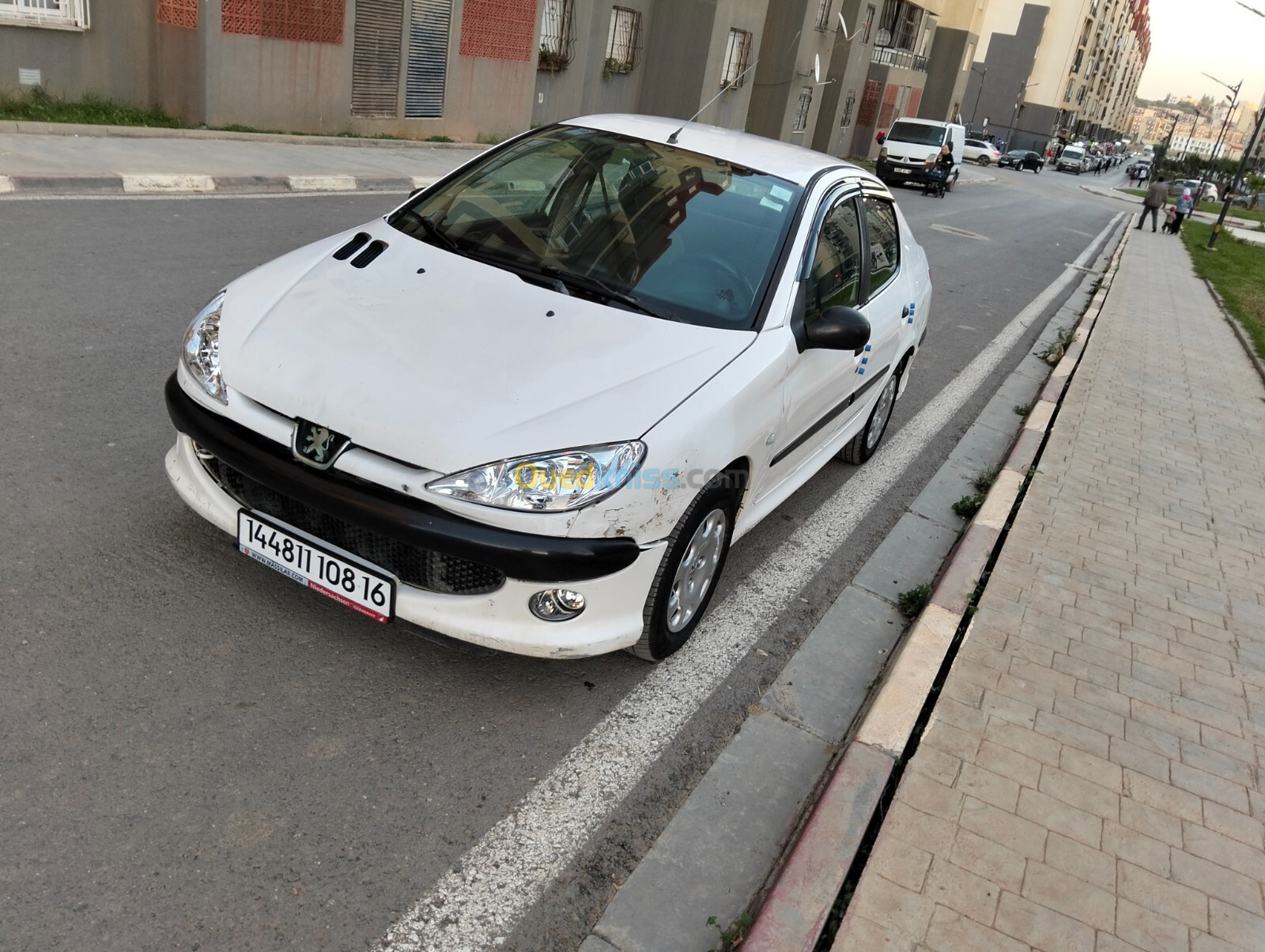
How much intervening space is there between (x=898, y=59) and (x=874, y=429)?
45292 millimetres

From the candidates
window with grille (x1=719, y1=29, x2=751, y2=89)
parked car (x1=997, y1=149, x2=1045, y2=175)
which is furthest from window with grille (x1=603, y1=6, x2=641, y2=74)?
parked car (x1=997, y1=149, x2=1045, y2=175)

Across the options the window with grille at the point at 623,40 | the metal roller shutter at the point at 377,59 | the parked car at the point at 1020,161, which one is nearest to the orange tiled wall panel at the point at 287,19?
the metal roller shutter at the point at 377,59

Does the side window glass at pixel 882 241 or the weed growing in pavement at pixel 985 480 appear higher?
the side window glass at pixel 882 241

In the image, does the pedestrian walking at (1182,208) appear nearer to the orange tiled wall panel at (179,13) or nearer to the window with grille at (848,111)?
the window with grille at (848,111)

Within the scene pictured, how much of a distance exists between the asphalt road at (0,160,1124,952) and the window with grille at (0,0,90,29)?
8811 mm

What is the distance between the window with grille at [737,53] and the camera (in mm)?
27609

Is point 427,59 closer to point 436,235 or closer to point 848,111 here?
point 436,235

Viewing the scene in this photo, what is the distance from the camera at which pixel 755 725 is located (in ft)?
11.8

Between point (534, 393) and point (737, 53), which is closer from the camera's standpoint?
point (534, 393)

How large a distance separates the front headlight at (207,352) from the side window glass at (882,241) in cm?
301

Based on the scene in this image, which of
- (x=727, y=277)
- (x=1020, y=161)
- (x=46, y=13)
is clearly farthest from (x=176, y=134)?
(x=1020, y=161)

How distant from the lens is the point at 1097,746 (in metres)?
3.68

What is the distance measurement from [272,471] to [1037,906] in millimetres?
2520

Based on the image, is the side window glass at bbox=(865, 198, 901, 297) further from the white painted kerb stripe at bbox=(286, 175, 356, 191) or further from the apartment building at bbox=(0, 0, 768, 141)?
the white painted kerb stripe at bbox=(286, 175, 356, 191)
